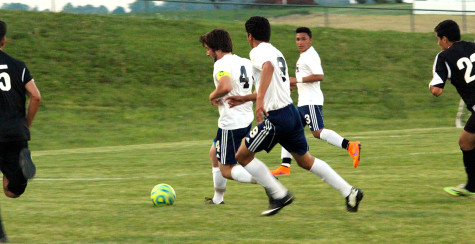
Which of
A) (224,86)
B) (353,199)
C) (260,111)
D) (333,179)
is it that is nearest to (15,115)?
(224,86)

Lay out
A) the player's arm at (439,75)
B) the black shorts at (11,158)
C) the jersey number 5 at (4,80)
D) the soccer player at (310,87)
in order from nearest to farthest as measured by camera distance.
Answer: the jersey number 5 at (4,80), the black shorts at (11,158), the player's arm at (439,75), the soccer player at (310,87)

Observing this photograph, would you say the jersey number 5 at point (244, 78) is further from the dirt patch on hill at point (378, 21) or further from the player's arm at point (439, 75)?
the dirt patch on hill at point (378, 21)

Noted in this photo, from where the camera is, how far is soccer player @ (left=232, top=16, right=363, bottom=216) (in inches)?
306

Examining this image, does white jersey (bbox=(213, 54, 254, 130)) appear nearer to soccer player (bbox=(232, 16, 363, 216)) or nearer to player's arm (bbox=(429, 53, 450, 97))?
soccer player (bbox=(232, 16, 363, 216))

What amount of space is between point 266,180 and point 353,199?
0.92 m

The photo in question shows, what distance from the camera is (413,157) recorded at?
13.6 m

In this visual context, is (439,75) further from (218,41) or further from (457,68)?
(218,41)

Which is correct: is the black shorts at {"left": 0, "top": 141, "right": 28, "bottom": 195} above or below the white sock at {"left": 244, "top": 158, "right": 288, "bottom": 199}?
above

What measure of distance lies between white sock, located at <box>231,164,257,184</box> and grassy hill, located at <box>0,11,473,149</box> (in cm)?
1309

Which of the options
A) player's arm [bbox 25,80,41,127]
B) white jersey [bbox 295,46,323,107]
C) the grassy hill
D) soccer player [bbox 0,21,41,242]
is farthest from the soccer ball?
the grassy hill

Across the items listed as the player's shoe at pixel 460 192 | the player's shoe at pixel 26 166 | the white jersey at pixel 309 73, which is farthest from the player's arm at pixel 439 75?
the player's shoe at pixel 26 166

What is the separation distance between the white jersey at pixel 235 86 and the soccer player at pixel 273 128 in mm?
487

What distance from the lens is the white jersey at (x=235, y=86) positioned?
8.57 meters

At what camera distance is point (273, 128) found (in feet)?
25.5
